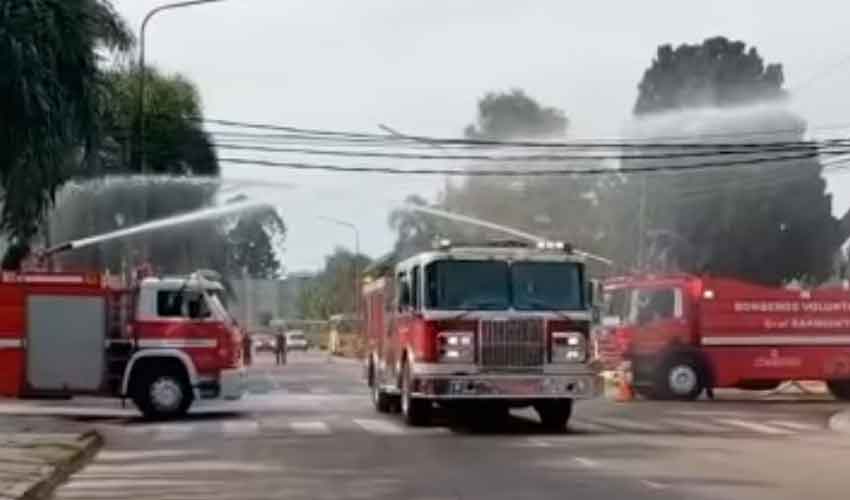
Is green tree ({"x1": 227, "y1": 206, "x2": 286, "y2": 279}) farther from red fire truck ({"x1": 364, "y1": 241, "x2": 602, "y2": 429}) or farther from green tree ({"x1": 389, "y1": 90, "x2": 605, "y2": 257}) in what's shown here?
red fire truck ({"x1": 364, "y1": 241, "x2": 602, "y2": 429})

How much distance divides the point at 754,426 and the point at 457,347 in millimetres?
6037

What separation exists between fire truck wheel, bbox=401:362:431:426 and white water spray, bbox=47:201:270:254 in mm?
9402

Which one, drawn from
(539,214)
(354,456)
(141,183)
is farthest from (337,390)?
(539,214)

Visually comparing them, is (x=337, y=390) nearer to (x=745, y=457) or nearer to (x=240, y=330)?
(x=240, y=330)

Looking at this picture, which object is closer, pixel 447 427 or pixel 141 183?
pixel 447 427

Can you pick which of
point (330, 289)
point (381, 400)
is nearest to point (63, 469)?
point (381, 400)

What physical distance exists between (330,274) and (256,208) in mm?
93319

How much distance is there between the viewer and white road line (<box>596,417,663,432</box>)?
27302 millimetres

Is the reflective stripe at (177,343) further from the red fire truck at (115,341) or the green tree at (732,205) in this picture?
the green tree at (732,205)

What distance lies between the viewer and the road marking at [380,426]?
1038 inches

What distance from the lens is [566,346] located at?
25422 millimetres

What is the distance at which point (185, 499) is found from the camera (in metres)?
16.4

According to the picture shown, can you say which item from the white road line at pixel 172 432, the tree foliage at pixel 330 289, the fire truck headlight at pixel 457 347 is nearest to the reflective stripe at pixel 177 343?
the white road line at pixel 172 432

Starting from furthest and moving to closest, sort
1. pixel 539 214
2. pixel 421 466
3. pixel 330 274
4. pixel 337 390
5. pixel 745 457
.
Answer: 1. pixel 330 274
2. pixel 539 214
3. pixel 337 390
4. pixel 745 457
5. pixel 421 466
